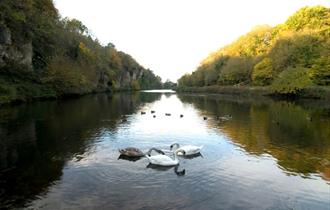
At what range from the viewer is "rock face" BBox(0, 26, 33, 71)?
58616 mm

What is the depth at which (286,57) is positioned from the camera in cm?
8744

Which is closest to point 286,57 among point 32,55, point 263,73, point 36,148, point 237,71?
point 263,73

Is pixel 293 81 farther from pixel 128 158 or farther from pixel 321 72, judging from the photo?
pixel 128 158

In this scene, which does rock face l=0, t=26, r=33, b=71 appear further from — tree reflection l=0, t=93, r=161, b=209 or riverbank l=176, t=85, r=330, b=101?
riverbank l=176, t=85, r=330, b=101

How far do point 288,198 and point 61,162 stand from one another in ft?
38.3

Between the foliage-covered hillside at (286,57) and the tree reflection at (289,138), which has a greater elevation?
the foliage-covered hillside at (286,57)

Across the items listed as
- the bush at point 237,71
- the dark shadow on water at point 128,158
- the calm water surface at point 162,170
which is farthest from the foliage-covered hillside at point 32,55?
the bush at point 237,71

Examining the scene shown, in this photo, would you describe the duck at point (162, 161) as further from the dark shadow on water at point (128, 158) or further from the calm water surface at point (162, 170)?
the dark shadow on water at point (128, 158)

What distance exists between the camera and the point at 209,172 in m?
18.0

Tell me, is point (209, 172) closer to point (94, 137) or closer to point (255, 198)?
point (255, 198)

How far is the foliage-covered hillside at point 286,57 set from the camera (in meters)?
77.1

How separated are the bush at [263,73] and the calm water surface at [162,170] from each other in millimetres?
63977

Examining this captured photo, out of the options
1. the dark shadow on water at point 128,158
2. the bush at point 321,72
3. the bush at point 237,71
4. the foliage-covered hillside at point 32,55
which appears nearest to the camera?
the dark shadow on water at point 128,158

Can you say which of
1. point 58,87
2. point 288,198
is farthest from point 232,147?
point 58,87
